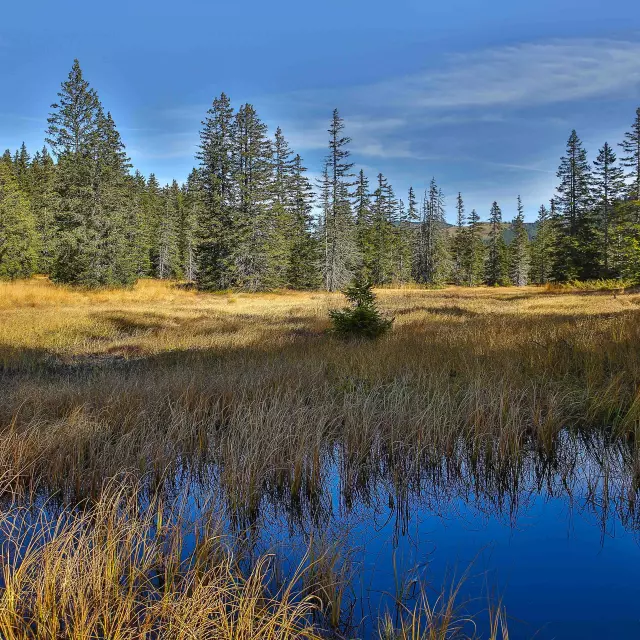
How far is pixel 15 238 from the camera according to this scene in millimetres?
34719

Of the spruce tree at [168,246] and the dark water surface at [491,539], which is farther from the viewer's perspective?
the spruce tree at [168,246]

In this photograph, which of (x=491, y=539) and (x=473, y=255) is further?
(x=473, y=255)

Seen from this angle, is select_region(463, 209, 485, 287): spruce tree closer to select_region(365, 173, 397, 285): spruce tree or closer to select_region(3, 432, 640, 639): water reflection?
select_region(365, 173, 397, 285): spruce tree

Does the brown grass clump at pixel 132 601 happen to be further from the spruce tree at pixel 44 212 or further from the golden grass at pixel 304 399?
the spruce tree at pixel 44 212

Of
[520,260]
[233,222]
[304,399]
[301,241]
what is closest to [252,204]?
→ [233,222]

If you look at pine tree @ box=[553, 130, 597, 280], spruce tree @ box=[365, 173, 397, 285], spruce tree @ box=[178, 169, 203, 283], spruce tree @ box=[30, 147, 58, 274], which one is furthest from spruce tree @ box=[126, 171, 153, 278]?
pine tree @ box=[553, 130, 597, 280]

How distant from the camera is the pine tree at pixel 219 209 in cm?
3622

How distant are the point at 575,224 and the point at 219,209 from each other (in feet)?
105

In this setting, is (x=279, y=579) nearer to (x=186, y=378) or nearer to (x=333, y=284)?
(x=186, y=378)

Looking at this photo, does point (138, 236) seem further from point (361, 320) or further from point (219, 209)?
point (361, 320)

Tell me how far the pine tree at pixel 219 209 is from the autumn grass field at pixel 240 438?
2668 centimetres

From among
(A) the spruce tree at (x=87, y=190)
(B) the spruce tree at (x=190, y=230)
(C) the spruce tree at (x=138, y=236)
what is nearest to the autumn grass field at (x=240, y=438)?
(A) the spruce tree at (x=87, y=190)

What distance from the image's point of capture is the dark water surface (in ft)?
8.66

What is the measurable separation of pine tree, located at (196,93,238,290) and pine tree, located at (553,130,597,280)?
97.3 feet
